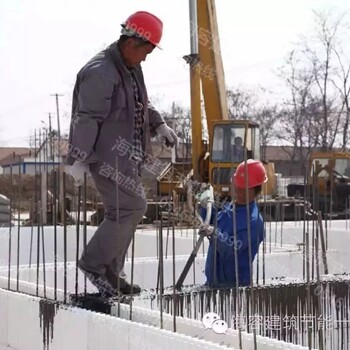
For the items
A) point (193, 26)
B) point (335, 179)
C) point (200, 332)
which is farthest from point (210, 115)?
point (200, 332)

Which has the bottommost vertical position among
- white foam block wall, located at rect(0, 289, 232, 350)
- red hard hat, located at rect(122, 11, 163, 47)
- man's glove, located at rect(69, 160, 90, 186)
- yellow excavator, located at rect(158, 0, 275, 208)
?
white foam block wall, located at rect(0, 289, 232, 350)

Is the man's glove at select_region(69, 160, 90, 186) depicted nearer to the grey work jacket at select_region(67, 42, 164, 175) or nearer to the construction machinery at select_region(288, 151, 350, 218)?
the grey work jacket at select_region(67, 42, 164, 175)

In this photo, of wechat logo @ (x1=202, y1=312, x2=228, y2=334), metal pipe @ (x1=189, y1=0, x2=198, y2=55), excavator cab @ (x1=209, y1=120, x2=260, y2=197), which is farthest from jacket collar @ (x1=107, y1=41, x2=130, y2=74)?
metal pipe @ (x1=189, y1=0, x2=198, y2=55)

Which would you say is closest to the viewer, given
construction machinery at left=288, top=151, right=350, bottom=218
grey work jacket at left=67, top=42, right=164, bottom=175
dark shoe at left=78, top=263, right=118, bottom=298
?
grey work jacket at left=67, top=42, right=164, bottom=175

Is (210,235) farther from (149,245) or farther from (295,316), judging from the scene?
(149,245)

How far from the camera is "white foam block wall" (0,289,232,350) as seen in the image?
2.31 metres

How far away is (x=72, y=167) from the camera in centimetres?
303

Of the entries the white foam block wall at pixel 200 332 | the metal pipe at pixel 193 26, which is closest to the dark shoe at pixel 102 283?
the white foam block wall at pixel 200 332

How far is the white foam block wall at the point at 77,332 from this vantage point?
2.31 meters

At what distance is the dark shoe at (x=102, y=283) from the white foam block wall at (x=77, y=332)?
26 centimetres

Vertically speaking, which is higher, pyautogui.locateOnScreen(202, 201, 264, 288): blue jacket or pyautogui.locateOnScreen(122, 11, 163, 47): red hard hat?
pyautogui.locateOnScreen(122, 11, 163, 47): red hard hat

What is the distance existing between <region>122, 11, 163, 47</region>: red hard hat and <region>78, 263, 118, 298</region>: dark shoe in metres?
1.07

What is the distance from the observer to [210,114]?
12047mm

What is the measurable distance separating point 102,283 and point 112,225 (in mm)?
274
